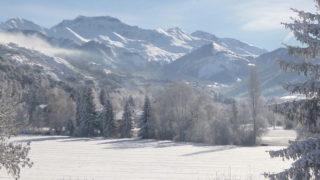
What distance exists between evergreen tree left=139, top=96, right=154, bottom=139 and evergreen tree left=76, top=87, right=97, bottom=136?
33.2 feet

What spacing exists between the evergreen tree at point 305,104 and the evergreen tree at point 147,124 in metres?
64.4

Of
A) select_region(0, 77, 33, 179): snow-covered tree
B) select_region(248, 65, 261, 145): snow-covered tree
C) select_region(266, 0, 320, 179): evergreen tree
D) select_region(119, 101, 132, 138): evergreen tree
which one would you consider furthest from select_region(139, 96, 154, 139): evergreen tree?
select_region(266, 0, 320, 179): evergreen tree

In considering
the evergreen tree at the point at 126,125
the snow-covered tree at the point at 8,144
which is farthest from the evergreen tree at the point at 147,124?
the snow-covered tree at the point at 8,144

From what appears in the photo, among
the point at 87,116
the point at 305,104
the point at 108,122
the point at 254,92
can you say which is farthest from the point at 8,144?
the point at 87,116

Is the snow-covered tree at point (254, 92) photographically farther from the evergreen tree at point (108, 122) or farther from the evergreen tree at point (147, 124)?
the evergreen tree at point (108, 122)

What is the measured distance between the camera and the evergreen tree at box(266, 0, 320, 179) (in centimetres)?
1126

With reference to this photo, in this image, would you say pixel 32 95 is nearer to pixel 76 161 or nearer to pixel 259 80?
pixel 259 80

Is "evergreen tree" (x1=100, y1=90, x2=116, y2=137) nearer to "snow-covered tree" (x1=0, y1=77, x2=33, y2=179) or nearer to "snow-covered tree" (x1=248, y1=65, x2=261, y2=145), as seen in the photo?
"snow-covered tree" (x1=248, y1=65, x2=261, y2=145)

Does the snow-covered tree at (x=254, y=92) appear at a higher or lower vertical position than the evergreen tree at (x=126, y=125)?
higher

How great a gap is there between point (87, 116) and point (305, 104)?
2877 inches

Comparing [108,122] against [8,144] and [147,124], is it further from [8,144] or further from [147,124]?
[8,144]

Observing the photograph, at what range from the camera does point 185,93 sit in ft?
252

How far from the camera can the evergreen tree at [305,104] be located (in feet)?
36.9

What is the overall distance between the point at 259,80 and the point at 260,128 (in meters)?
7.24
